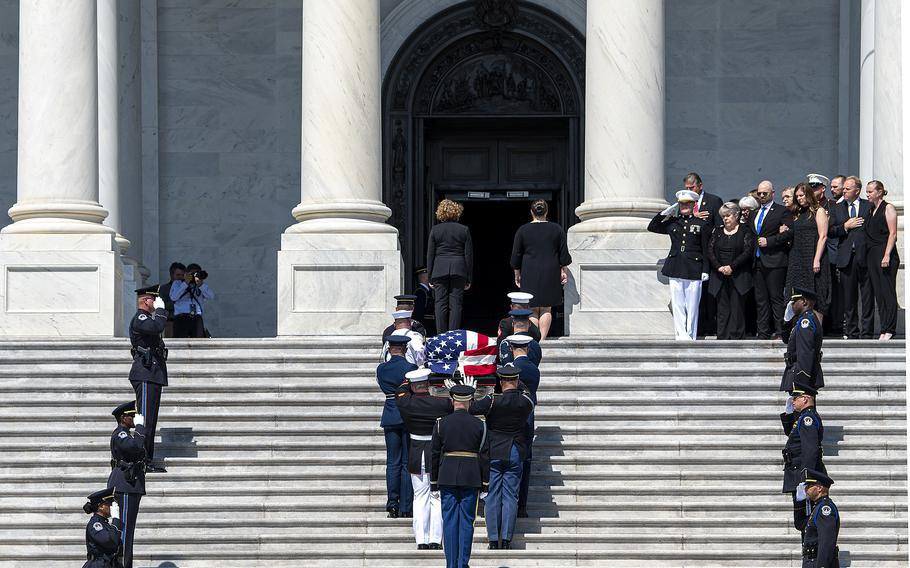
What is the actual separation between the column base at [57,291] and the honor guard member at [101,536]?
8814mm

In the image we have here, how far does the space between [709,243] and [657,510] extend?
6.25 metres

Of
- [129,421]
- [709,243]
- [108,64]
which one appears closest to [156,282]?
[108,64]

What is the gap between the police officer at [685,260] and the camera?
24594mm

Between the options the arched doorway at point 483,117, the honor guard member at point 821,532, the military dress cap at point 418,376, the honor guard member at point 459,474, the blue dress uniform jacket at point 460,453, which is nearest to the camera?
the honor guard member at point 821,532

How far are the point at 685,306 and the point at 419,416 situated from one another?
23.5ft

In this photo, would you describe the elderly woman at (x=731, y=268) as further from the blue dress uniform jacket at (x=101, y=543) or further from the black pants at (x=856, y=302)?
the blue dress uniform jacket at (x=101, y=543)

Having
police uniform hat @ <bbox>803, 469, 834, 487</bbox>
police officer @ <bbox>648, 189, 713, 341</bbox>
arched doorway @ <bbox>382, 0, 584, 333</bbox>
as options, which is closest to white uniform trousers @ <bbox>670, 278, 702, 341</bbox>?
police officer @ <bbox>648, 189, 713, 341</bbox>

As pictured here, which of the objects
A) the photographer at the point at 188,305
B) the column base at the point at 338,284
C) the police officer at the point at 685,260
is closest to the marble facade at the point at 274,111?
the photographer at the point at 188,305

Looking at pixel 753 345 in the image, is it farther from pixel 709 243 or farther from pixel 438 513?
pixel 438 513

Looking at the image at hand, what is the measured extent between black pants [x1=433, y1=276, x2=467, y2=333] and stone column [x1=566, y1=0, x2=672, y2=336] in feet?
7.01

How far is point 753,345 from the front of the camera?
23.5 metres

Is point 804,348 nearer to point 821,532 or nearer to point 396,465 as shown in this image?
point 821,532

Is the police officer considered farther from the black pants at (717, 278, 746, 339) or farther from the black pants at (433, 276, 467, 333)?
the black pants at (433, 276, 467, 333)

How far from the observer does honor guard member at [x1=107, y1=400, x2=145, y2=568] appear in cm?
1806
